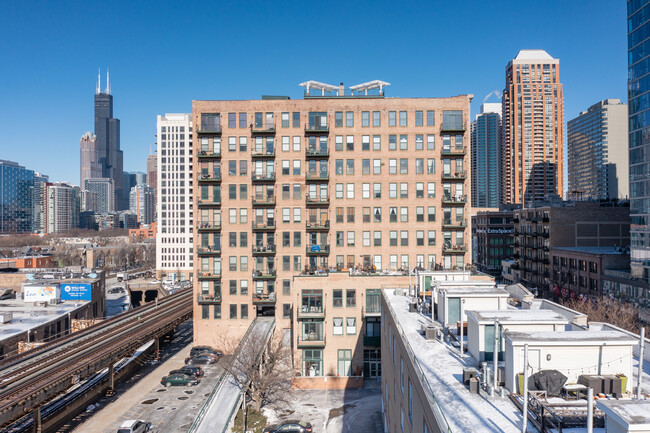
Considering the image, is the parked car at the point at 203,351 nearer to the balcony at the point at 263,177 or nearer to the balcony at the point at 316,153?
the balcony at the point at 263,177

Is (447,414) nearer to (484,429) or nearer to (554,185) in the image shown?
(484,429)

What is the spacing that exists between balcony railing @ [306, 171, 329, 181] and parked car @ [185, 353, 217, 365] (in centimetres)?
2680

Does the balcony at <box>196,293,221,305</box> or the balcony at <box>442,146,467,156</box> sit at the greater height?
the balcony at <box>442,146,467,156</box>

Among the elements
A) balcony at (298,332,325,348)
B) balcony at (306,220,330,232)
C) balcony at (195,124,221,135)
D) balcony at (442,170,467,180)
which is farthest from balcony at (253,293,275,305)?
balcony at (442,170,467,180)

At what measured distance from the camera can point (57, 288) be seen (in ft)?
236

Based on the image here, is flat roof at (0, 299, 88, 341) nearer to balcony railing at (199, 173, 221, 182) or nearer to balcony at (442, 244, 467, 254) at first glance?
balcony railing at (199, 173, 221, 182)

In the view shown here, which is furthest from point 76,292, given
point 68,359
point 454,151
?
point 454,151

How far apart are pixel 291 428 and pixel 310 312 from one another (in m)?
15.7

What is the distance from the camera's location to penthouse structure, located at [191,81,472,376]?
61281 millimetres

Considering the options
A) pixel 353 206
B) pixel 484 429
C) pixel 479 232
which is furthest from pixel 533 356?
pixel 479 232

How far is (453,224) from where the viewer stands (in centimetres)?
6175

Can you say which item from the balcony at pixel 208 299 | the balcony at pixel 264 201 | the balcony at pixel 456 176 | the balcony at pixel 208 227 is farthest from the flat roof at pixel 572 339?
the balcony at pixel 208 299

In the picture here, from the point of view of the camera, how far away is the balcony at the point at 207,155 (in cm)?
6194

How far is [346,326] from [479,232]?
4013 inches
